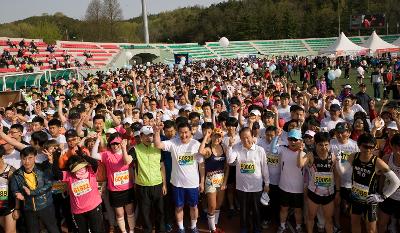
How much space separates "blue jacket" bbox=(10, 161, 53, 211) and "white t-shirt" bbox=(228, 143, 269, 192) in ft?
8.56

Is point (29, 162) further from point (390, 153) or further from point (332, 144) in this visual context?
point (390, 153)

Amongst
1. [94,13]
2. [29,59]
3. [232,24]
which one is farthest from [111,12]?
[29,59]

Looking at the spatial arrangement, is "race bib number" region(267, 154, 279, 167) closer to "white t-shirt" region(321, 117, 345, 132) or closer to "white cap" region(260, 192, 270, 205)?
"white cap" region(260, 192, 270, 205)

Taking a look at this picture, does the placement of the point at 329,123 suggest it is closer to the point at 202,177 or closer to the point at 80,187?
the point at 202,177

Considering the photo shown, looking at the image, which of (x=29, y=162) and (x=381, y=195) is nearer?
(x=381, y=195)

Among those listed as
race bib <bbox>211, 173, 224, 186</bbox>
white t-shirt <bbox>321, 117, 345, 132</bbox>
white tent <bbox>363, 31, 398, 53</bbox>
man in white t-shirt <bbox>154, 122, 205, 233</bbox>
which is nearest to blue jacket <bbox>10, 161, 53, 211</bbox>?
man in white t-shirt <bbox>154, 122, 205, 233</bbox>

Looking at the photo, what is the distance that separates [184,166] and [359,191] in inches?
95.0

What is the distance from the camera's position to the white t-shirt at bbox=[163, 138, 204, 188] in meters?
5.08

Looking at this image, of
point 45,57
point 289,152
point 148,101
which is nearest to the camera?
point 289,152

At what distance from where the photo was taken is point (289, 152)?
4922mm

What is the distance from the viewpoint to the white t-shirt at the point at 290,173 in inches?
192

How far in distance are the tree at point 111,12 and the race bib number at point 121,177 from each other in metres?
62.6

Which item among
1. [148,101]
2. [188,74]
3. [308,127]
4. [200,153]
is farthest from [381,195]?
[188,74]

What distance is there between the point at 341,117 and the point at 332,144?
79.6 inches
